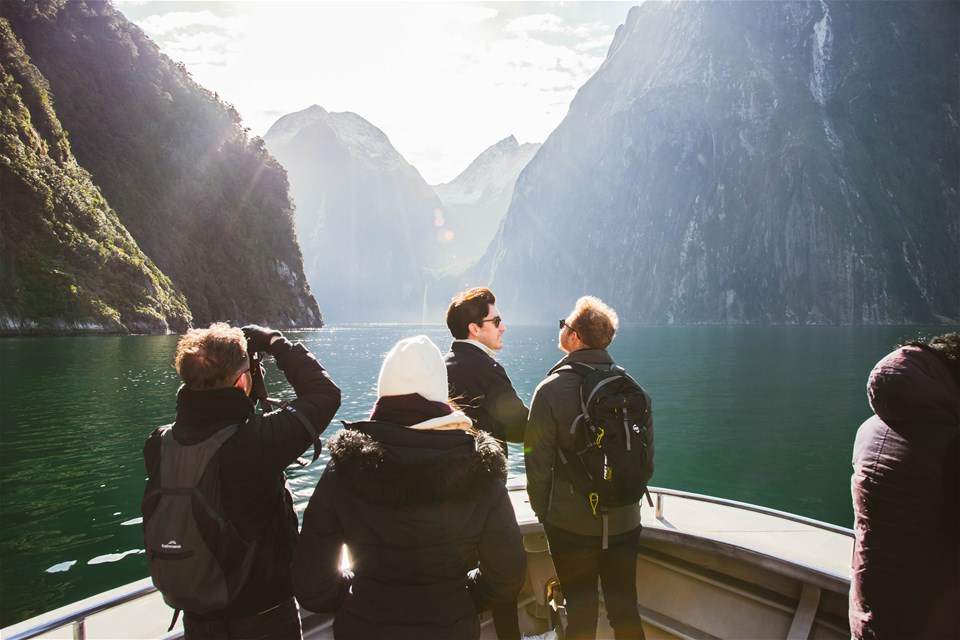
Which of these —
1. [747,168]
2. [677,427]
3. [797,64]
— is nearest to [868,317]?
[747,168]

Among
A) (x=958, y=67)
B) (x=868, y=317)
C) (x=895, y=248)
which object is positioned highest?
(x=958, y=67)

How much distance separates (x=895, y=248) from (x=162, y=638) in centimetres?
15079

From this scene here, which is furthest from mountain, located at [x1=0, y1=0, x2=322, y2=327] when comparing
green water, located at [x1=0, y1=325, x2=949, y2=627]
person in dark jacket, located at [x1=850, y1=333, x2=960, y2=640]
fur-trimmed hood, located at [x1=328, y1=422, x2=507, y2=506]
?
person in dark jacket, located at [x1=850, y1=333, x2=960, y2=640]

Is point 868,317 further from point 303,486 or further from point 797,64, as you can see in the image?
point 303,486

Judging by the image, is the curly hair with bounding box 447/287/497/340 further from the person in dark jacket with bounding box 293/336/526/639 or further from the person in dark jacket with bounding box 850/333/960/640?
the person in dark jacket with bounding box 850/333/960/640

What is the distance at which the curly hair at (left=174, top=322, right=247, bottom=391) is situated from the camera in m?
2.14

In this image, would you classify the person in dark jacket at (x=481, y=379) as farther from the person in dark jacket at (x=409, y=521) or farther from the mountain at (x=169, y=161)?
the mountain at (x=169, y=161)

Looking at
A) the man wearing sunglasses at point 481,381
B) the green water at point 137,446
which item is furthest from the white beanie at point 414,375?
the green water at point 137,446

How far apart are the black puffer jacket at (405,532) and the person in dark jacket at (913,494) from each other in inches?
51.5

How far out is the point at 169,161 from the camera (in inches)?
3762

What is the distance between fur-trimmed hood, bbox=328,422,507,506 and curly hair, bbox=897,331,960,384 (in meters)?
1.66

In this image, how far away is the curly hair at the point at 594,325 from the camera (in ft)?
9.77

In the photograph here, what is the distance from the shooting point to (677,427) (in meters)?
20.1

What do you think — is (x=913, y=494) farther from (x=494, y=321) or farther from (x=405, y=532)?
(x=494, y=321)
